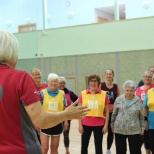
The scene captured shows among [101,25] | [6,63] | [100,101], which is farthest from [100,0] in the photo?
[6,63]

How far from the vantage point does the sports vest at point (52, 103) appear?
19.7 ft

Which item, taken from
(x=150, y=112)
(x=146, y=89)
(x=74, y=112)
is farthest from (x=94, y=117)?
(x=74, y=112)

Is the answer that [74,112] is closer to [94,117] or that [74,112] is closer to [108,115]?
[94,117]

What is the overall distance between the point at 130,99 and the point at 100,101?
2.13 feet

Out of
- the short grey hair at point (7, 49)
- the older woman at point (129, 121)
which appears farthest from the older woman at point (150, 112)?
the short grey hair at point (7, 49)

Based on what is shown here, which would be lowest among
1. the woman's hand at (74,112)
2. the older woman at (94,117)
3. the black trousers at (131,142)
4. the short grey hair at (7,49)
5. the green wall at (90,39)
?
the black trousers at (131,142)

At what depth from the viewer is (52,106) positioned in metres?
6.01

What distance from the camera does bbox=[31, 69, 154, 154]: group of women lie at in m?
5.50

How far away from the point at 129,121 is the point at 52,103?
4.52ft

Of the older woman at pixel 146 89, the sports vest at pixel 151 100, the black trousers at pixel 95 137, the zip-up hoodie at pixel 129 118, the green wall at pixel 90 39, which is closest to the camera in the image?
the zip-up hoodie at pixel 129 118

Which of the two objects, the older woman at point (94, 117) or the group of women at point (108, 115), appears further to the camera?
the older woman at point (94, 117)

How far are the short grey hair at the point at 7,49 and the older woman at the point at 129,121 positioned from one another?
3.73 m

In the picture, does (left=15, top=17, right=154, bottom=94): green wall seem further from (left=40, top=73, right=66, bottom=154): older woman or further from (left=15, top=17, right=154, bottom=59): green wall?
(left=40, top=73, right=66, bottom=154): older woman

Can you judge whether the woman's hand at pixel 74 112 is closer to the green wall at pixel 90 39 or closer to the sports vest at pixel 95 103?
the sports vest at pixel 95 103
